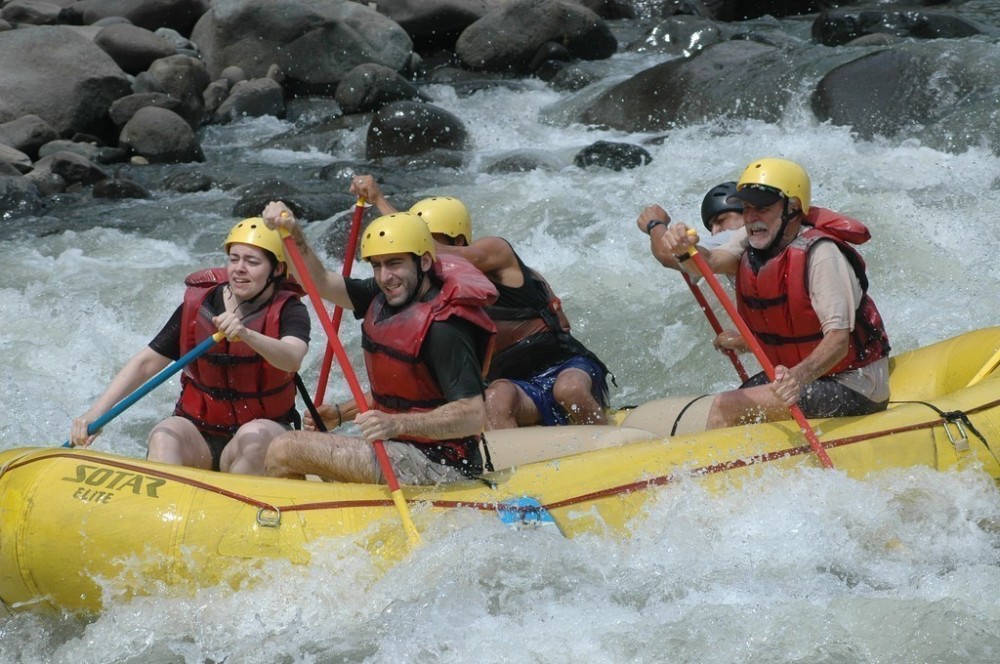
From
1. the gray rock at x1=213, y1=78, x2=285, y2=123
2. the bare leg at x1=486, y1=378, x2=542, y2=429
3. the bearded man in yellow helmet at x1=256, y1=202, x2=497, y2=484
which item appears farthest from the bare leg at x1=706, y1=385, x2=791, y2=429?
the gray rock at x1=213, y1=78, x2=285, y2=123

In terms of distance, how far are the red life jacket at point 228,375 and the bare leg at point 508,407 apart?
0.91 meters

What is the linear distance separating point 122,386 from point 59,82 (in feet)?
30.8

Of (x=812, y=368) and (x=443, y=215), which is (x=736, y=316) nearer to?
(x=812, y=368)

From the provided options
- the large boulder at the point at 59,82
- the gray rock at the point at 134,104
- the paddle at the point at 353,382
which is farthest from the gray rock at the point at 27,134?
the paddle at the point at 353,382

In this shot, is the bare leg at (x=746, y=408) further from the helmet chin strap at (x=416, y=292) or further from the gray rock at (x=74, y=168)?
the gray rock at (x=74, y=168)

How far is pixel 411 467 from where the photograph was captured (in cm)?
447

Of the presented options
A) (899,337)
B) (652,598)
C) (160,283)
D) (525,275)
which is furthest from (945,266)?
(160,283)

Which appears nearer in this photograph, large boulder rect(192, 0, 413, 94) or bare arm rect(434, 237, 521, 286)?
bare arm rect(434, 237, 521, 286)

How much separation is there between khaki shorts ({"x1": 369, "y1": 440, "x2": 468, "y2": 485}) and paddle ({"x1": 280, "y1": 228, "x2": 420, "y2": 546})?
0.04 meters

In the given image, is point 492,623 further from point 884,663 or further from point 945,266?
point 945,266

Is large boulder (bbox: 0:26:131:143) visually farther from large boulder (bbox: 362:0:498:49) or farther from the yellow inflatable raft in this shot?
the yellow inflatable raft

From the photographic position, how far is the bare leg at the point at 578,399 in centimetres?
565

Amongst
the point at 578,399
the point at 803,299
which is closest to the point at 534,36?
the point at 578,399

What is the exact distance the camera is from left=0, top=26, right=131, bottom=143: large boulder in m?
13.3
